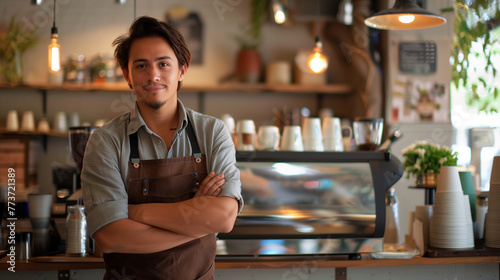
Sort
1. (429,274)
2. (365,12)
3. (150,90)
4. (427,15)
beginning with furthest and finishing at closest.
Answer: (365,12), (429,274), (427,15), (150,90)

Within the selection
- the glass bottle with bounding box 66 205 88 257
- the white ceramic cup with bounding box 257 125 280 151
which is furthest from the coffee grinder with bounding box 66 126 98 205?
the white ceramic cup with bounding box 257 125 280 151

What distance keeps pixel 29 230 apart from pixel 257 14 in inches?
124

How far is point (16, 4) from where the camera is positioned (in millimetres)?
4934

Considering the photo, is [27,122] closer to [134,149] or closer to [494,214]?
[134,149]

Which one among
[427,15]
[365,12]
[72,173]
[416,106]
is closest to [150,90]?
[72,173]

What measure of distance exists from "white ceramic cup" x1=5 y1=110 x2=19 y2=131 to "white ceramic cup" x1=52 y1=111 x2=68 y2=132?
1.04ft

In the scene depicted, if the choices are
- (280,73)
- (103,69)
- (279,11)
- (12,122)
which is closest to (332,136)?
(279,11)

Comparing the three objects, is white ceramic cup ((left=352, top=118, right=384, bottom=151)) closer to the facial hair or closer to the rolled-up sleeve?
the facial hair

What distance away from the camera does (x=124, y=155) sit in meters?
1.85

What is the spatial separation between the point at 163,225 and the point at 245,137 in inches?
37.9

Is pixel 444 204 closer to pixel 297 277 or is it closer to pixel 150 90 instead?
pixel 297 277

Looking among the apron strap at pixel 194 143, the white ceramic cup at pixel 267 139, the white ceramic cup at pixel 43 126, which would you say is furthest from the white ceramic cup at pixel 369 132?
the white ceramic cup at pixel 43 126

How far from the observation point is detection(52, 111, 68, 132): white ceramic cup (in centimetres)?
470

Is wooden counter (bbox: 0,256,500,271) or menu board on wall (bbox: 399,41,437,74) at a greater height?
menu board on wall (bbox: 399,41,437,74)
